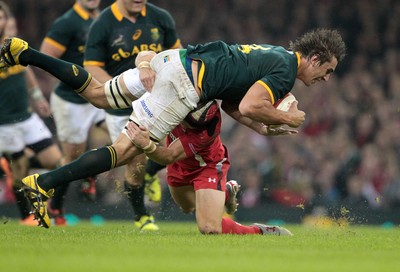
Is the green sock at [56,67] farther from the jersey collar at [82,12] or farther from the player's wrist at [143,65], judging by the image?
the jersey collar at [82,12]

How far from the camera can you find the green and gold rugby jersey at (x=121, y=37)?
428 inches

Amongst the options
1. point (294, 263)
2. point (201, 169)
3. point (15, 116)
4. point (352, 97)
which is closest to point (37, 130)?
point (15, 116)

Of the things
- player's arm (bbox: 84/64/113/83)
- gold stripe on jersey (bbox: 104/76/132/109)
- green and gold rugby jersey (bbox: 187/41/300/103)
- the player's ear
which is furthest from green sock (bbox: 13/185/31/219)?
the player's ear

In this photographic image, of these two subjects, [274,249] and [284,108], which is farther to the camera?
[284,108]

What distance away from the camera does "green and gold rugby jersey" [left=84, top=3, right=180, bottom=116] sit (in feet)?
35.6

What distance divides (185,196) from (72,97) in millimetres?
3030

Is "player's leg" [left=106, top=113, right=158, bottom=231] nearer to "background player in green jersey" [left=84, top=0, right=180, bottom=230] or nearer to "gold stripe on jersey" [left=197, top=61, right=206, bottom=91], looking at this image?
"background player in green jersey" [left=84, top=0, right=180, bottom=230]

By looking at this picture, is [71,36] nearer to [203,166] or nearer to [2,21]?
[2,21]

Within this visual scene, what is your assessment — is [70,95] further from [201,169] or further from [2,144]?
[201,169]

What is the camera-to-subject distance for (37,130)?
1222 centimetres

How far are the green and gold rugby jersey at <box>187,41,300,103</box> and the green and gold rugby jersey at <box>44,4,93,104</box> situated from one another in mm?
3464

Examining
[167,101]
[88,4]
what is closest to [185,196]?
[167,101]

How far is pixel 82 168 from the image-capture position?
8789 mm

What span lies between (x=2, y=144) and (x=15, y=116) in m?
0.39
